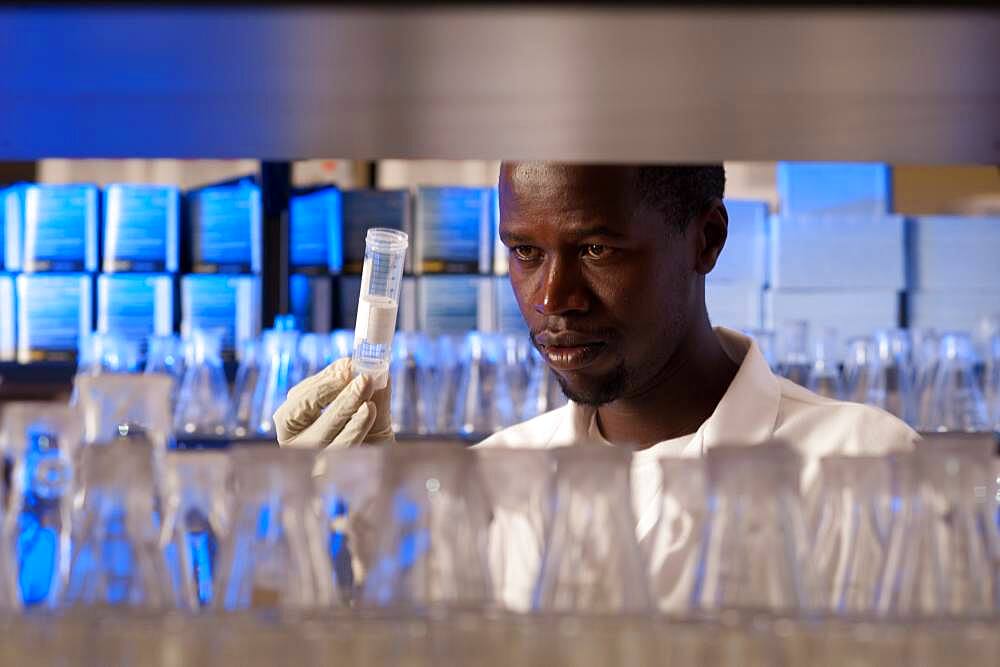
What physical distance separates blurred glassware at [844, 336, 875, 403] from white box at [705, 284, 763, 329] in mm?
341

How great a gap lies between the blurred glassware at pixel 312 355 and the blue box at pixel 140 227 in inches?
21.5

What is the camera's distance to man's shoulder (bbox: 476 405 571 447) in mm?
1596

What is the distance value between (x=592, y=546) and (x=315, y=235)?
2.39 m

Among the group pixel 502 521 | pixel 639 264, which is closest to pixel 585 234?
pixel 639 264

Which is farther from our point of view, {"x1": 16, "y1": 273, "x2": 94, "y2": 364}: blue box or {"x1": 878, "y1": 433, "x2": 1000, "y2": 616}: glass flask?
{"x1": 16, "y1": 273, "x2": 94, "y2": 364}: blue box

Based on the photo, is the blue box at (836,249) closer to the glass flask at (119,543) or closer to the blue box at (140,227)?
the blue box at (140,227)

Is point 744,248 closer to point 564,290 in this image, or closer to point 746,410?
point 746,410

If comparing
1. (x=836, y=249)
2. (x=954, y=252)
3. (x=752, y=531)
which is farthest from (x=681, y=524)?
(x=954, y=252)

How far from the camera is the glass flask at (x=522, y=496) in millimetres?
705

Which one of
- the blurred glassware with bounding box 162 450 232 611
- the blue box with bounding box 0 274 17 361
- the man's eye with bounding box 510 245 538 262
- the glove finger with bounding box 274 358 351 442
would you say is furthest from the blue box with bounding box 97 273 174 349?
the blurred glassware with bounding box 162 450 232 611

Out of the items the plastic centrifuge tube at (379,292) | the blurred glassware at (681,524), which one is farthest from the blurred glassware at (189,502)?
the plastic centrifuge tube at (379,292)

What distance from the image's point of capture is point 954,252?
304 cm

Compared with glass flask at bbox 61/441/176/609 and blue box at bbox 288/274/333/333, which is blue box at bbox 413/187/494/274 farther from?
glass flask at bbox 61/441/176/609

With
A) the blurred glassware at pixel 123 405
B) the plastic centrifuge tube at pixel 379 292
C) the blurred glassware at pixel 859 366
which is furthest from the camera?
the blurred glassware at pixel 859 366
